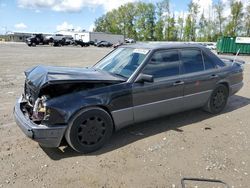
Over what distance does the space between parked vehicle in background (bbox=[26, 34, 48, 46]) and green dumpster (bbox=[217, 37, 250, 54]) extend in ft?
93.8

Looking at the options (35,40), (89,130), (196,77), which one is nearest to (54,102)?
(89,130)

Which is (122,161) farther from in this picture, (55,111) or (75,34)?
(75,34)

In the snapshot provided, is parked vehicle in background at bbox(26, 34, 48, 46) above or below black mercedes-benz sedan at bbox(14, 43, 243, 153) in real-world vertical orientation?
above

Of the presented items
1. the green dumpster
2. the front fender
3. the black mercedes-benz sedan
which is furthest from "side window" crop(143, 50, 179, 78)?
the green dumpster

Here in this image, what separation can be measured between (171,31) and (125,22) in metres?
19.3

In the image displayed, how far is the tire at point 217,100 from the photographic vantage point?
18.2 feet

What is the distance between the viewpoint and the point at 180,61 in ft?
15.9

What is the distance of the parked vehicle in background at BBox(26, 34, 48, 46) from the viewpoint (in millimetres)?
41466

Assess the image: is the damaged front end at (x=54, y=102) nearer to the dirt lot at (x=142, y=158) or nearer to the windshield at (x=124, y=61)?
the dirt lot at (x=142, y=158)

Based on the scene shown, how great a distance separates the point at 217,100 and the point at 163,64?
1.84 metres

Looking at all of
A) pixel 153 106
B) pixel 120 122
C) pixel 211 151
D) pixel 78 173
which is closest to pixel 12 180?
pixel 78 173

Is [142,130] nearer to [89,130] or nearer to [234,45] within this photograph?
[89,130]

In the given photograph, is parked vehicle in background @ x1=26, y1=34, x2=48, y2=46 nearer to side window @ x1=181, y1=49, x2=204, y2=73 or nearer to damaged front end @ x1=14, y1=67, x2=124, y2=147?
side window @ x1=181, y1=49, x2=204, y2=73

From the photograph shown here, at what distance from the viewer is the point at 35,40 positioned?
42562mm
